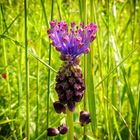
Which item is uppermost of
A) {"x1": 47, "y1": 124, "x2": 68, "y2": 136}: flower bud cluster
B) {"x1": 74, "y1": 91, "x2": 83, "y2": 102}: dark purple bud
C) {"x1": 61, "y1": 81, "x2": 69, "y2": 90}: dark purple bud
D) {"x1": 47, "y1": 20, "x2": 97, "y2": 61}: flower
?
{"x1": 47, "y1": 20, "x2": 97, "y2": 61}: flower

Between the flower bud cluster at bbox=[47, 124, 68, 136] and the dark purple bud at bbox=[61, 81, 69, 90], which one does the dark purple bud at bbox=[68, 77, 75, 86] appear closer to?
the dark purple bud at bbox=[61, 81, 69, 90]

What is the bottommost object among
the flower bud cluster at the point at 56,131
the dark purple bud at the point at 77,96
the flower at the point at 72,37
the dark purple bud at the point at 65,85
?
the flower bud cluster at the point at 56,131

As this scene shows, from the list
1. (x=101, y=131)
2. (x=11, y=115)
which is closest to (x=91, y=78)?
(x=11, y=115)

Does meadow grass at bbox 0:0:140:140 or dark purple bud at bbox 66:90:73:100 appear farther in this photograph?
meadow grass at bbox 0:0:140:140

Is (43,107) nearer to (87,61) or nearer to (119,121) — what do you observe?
(119,121)

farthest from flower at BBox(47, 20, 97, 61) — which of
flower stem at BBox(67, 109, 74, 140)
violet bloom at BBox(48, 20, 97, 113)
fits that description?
flower stem at BBox(67, 109, 74, 140)

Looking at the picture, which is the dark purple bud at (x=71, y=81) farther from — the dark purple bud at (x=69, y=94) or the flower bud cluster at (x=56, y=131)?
the flower bud cluster at (x=56, y=131)

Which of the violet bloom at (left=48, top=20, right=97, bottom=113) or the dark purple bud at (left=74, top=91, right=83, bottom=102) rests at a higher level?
the violet bloom at (left=48, top=20, right=97, bottom=113)

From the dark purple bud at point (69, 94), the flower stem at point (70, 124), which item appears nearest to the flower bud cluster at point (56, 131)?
the flower stem at point (70, 124)

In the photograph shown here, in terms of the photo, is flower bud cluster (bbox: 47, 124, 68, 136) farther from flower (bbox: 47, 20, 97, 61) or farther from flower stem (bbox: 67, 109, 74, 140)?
flower (bbox: 47, 20, 97, 61)
